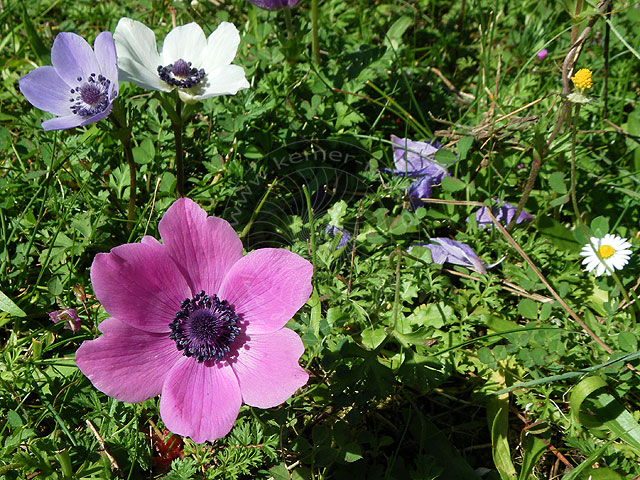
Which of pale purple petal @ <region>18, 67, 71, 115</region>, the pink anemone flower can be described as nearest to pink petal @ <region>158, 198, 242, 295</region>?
the pink anemone flower

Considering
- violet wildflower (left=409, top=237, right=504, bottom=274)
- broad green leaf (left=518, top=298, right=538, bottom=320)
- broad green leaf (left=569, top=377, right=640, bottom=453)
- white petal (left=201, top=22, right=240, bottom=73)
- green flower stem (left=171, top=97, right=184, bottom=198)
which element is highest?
white petal (left=201, top=22, right=240, bottom=73)

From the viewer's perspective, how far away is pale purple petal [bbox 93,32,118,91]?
167 centimetres

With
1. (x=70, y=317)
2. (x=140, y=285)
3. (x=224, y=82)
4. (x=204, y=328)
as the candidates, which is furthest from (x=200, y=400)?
(x=224, y=82)

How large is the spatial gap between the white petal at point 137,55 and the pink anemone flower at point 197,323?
546 mm

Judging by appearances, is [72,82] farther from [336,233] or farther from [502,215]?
[502,215]

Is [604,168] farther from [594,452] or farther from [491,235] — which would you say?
[594,452]

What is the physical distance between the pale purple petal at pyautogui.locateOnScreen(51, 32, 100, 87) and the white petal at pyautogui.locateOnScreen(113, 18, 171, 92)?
0.10 metres

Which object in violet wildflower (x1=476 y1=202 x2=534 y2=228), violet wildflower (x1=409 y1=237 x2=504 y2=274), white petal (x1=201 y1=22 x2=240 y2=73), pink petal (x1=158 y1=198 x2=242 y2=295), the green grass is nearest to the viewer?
pink petal (x1=158 y1=198 x2=242 y2=295)

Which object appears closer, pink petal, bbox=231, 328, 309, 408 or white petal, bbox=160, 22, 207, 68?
pink petal, bbox=231, 328, 309, 408

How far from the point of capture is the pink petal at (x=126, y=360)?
135cm

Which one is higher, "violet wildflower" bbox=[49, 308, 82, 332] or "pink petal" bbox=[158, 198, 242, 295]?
"pink petal" bbox=[158, 198, 242, 295]

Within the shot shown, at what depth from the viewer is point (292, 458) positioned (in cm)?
181

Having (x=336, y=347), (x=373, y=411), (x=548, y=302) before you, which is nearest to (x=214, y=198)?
(x=336, y=347)

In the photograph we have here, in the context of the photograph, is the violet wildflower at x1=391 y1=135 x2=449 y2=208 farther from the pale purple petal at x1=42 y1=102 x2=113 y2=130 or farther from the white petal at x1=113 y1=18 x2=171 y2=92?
the pale purple petal at x1=42 y1=102 x2=113 y2=130
